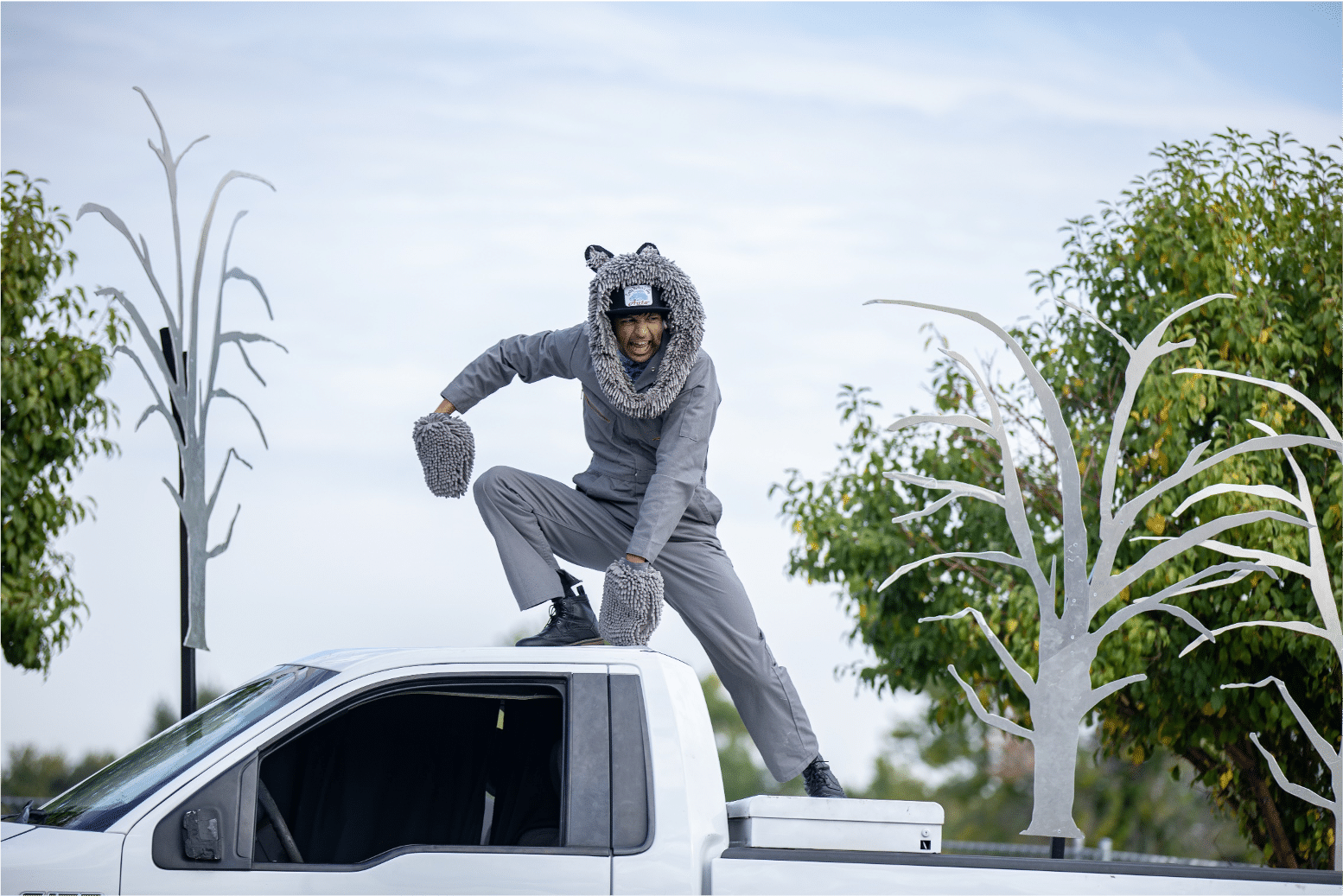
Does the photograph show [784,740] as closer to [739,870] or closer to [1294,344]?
[739,870]

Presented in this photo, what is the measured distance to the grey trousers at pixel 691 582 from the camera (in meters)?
4.26

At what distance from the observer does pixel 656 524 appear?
4168 millimetres

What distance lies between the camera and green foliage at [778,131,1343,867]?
9.70m

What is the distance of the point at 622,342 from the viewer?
4430 millimetres

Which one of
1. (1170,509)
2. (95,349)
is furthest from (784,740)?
(95,349)

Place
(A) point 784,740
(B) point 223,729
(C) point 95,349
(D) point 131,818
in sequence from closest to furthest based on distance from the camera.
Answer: (D) point 131,818 → (B) point 223,729 → (A) point 784,740 → (C) point 95,349

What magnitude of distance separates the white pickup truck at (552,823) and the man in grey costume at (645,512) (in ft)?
1.89

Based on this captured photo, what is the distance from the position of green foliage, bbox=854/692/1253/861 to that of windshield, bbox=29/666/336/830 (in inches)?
993

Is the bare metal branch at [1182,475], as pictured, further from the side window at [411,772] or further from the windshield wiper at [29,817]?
the windshield wiper at [29,817]

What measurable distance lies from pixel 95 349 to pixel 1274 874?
10.5 metres

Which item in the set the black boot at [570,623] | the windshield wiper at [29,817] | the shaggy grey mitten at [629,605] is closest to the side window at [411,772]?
the black boot at [570,623]

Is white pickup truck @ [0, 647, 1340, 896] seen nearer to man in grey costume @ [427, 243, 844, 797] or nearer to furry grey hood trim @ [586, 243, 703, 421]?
man in grey costume @ [427, 243, 844, 797]

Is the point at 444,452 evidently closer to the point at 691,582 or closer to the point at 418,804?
the point at 691,582

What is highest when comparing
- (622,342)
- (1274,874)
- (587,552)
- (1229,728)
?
(622,342)
